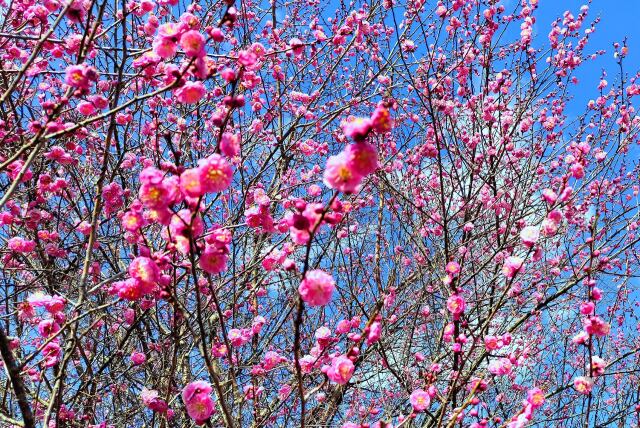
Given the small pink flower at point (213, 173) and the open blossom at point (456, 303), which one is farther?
the open blossom at point (456, 303)

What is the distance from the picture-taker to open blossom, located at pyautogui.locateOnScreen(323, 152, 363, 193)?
1.40 meters

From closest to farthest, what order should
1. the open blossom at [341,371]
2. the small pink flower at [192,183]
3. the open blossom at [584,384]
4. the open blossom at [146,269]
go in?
the small pink flower at [192,183] < the open blossom at [146,269] < the open blossom at [341,371] < the open blossom at [584,384]

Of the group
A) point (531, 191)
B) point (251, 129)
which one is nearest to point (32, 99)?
point (251, 129)

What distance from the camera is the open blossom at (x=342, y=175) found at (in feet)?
4.58

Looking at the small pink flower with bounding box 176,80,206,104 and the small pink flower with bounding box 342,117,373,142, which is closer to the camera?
the small pink flower with bounding box 342,117,373,142

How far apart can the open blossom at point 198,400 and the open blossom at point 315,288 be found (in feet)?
2.13

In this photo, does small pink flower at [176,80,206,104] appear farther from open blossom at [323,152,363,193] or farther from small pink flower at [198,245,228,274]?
open blossom at [323,152,363,193]

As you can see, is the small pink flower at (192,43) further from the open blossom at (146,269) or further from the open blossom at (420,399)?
the open blossom at (420,399)

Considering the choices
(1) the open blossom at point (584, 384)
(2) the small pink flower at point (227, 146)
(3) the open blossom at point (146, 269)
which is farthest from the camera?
(1) the open blossom at point (584, 384)

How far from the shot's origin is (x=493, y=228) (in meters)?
4.96

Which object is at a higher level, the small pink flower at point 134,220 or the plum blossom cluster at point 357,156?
the small pink flower at point 134,220

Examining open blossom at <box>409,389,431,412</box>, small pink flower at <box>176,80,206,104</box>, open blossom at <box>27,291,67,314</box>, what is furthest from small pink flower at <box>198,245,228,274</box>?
open blossom at <box>409,389,431,412</box>

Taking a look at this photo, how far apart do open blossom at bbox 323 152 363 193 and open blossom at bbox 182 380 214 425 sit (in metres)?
1.01

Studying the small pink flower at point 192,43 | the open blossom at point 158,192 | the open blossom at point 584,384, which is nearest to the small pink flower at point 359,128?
the open blossom at point 158,192
